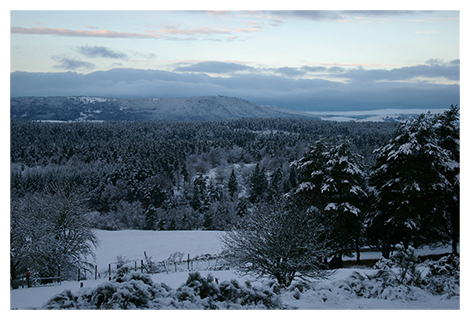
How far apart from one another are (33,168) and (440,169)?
22.7 meters

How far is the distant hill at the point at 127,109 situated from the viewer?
57.1ft

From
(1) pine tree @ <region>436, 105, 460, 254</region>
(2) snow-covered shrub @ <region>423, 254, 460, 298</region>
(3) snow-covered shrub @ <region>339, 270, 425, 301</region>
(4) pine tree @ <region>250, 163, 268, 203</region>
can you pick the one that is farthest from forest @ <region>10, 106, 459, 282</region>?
(4) pine tree @ <region>250, 163, 268, 203</region>

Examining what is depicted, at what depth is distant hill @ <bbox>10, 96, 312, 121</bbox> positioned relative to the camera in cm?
1739

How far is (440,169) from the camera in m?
13.1

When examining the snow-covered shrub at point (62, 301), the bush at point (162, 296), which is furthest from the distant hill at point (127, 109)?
the bush at point (162, 296)

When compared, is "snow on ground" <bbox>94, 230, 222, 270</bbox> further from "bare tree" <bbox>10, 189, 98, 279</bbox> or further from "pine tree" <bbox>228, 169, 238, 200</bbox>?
"pine tree" <bbox>228, 169, 238, 200</bbox>

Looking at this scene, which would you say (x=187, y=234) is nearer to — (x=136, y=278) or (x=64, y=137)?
(x=136, y=278)

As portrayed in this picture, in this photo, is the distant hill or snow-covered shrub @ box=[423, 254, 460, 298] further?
the distant hill

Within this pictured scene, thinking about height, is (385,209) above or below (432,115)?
below

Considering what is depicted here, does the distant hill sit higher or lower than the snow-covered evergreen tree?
higher

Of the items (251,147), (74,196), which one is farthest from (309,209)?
(251,147)

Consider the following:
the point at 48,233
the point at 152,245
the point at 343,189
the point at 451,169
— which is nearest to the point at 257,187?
the point at 152,245

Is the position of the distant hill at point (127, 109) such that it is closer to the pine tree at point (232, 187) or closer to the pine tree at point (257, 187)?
the pine tree at point (257, 187)

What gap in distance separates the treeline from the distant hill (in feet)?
3.58
